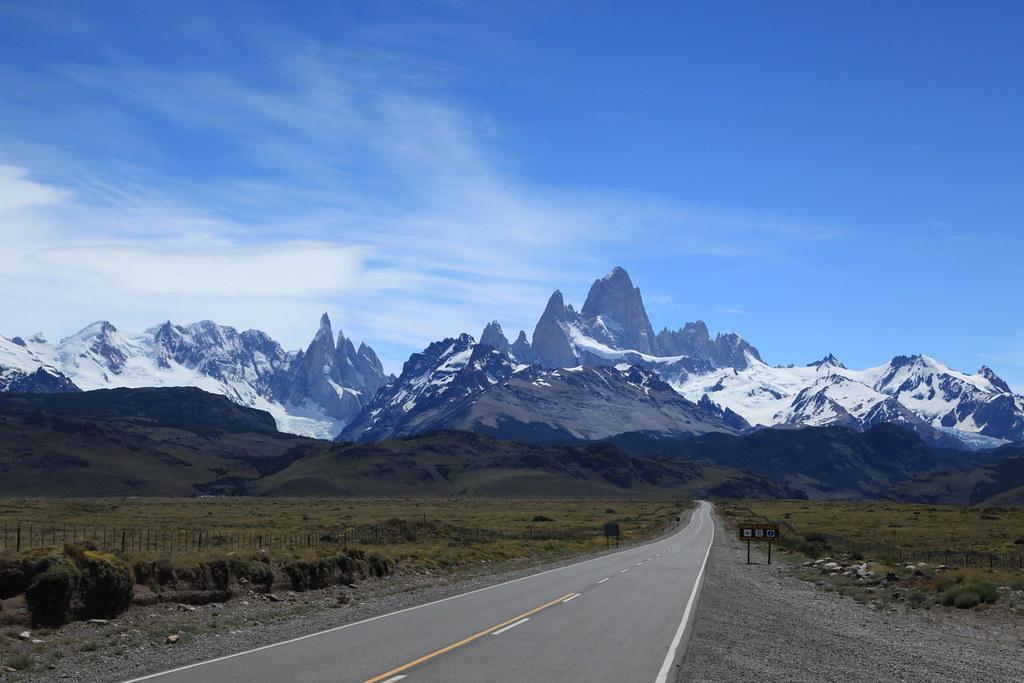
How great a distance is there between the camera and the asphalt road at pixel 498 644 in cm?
1647

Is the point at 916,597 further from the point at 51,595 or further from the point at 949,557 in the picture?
the point at 51,595

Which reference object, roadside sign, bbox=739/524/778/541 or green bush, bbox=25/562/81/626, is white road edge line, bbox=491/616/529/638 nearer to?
green bush, bbox=25/562/81/626

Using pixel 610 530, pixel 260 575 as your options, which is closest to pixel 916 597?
pixel 260 575

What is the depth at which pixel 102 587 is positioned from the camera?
2412cm

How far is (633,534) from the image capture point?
8812 cm

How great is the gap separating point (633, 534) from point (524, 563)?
1609 inches

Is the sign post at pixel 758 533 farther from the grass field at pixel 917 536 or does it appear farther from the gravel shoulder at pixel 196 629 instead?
the gravel shoulder at pixel 196 629

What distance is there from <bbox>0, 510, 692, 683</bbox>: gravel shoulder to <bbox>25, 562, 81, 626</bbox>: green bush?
1.48ft

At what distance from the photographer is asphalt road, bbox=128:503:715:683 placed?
1647cm

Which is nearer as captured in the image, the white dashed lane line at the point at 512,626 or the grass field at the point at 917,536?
the white dashed lane line at the point at 512,626

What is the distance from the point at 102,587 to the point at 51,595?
60.1 inches

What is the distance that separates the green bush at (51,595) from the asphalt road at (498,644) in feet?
20.5

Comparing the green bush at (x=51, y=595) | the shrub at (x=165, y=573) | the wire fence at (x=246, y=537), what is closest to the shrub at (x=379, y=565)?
the wire fence at (x=246, y=537)

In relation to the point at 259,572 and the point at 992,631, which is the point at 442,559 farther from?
the point at 992,631
